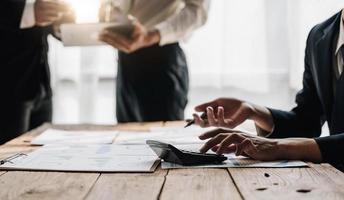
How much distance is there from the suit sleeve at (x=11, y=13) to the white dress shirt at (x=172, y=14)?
43cm

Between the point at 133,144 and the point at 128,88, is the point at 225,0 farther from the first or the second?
the point at 133,144

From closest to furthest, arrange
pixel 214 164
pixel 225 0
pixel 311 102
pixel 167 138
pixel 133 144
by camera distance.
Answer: pixel 214 164 → pixel 133 144 → pixel 167 138 → pixel 311 102 → pixel 225 0

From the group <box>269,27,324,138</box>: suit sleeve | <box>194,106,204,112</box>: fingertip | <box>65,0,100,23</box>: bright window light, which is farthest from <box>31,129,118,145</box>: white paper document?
<box>65,0,100,23</box>: bright window light

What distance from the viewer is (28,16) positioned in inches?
70.6

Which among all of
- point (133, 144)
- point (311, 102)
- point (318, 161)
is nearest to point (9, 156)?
point (133, 144)

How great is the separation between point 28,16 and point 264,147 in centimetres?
123

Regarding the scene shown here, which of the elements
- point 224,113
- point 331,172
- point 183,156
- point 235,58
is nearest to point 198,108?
point 224,113

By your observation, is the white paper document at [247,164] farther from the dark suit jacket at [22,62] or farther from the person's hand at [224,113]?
the dark suit jacket at [22,62]

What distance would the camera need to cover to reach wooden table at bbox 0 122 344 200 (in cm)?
65

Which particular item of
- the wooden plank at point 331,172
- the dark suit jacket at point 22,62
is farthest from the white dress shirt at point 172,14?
the wooden plank at point 331,172

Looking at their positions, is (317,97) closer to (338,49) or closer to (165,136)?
(338,49)

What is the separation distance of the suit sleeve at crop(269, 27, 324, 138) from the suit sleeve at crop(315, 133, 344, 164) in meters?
0.41

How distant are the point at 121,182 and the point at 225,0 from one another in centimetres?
190

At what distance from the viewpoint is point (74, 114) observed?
2.62m
